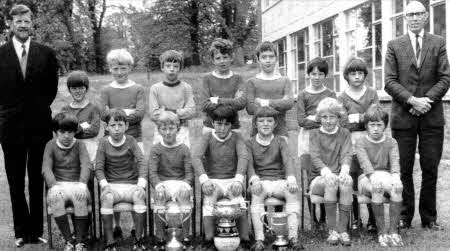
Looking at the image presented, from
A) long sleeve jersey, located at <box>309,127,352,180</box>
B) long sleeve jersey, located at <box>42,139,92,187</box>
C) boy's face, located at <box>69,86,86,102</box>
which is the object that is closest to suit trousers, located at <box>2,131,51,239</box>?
long sleeve jersey, located at <box>42,139,92,187</box>

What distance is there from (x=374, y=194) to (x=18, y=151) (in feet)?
11.3

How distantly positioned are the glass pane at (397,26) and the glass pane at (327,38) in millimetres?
4173

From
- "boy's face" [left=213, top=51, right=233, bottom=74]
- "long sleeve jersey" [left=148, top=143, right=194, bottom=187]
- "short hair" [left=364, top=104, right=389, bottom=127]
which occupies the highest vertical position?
"boy's face" [left=213, top=51, right=233, bottom=74]

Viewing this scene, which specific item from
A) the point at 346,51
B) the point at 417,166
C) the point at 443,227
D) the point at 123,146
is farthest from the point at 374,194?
the point at 346,51

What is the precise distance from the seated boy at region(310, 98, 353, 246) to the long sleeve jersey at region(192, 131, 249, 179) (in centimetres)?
74

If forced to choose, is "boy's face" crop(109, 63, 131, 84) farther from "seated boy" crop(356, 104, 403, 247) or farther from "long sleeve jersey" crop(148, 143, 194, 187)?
"seated boy" crop(356, 104, 403, 247)

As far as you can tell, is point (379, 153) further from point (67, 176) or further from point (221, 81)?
point (67, 176)

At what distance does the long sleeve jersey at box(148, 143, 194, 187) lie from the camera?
5.71 metres

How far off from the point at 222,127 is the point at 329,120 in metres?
1.04

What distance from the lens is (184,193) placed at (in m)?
5.47

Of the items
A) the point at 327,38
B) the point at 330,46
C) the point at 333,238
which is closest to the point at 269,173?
the point at 333,238

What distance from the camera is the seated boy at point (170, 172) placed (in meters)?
5.46

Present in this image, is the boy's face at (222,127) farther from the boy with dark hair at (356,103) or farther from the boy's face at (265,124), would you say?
the boy with dark hair at (356,103)

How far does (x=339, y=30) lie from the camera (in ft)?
51.7
